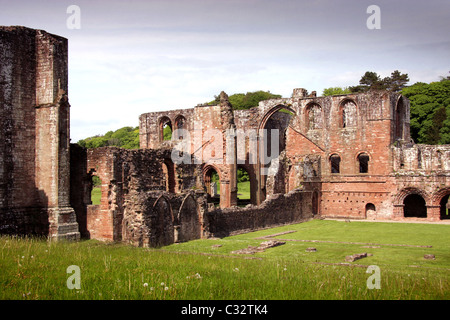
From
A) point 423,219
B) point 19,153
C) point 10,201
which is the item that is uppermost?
point 19,153

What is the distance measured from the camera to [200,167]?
2466 centimetres

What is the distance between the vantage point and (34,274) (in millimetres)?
8422

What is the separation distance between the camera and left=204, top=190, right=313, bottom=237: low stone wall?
71.3ft

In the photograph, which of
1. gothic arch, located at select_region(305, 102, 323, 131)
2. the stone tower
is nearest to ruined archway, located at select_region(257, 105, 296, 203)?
gothic arch, located at select_region(305, 102, 323, 131)

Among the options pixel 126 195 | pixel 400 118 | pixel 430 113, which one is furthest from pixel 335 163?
pixel 430 113

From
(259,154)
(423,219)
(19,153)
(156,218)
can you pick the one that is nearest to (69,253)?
(156,218)

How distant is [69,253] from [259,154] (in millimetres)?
25943

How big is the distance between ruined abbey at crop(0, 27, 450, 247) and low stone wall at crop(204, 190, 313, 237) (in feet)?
0.25

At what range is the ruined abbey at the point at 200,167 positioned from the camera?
64.2ft

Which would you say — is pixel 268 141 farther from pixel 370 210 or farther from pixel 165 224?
pixel 165 224

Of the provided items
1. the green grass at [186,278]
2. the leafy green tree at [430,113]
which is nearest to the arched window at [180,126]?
the leafy green tree at [430,113]

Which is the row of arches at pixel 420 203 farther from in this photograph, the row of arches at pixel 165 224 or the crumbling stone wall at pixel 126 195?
the row of arches at pixel 165 224

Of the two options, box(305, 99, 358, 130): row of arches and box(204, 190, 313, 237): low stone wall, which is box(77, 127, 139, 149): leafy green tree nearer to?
box(305, 99, 358, 130): row of arches

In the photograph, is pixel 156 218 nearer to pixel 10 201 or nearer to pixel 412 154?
pixel 10 201
